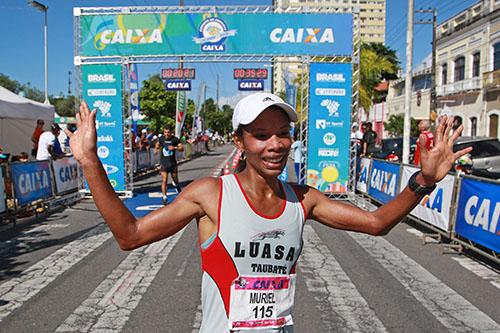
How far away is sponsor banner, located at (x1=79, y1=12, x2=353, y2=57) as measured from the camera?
12594mm

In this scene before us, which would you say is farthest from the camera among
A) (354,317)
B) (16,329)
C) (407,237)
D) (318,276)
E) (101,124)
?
(101,124)

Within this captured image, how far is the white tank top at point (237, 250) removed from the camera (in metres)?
1.82

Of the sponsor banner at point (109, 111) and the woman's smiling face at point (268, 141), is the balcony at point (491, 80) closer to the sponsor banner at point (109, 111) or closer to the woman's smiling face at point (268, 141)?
the sponsor banner at point (109, 111)

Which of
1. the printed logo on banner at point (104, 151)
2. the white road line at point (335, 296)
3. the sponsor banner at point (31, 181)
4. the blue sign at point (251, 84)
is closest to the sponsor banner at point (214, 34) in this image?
the printed logo on banner at point (104, 151)

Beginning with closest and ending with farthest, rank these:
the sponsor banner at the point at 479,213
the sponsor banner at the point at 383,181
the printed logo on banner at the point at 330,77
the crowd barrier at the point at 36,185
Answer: the sponsor banner at the point at 479,213 → the crowd barrier at the point at 36,185 → the sponsor banner at the point at 383,181 → the printed logo on banner at the point at 330,77

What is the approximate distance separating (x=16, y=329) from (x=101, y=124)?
9.94 meters

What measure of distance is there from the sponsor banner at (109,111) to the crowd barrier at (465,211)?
26.7 ft

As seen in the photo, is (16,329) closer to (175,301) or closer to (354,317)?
(175,301)

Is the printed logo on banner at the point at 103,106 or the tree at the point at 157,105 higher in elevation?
the tree at the point at 157,105

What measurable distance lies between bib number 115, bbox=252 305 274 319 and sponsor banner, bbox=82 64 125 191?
12.1 metres

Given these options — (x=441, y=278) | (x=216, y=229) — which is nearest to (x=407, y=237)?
(x=441, y=278)

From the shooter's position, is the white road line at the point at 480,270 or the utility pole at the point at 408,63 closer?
the white road line at the point at 480,270

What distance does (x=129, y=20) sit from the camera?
1284cm

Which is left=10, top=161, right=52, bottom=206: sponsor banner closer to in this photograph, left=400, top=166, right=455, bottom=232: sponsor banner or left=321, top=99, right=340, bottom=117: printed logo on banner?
left=321, top=99, right=340, bottom=117: printed logo on banner
